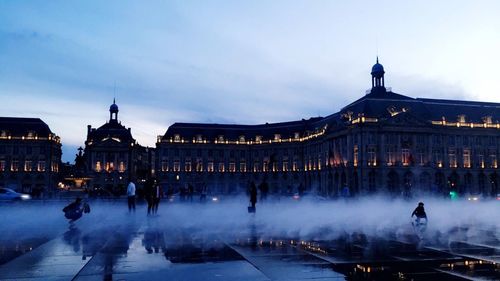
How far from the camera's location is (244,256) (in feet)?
38.3

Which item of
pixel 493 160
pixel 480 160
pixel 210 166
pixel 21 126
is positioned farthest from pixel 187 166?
pixel 493 160

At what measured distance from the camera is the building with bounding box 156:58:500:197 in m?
83.6

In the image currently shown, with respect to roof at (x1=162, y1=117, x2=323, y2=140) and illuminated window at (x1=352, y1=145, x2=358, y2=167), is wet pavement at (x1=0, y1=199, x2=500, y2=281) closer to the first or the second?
illuminated window at (x1=352, y1=145, x2=358, y2=167)

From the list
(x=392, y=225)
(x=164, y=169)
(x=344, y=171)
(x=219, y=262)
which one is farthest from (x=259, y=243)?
(x=164, y=169)

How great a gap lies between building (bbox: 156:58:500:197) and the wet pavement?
54.2 metres

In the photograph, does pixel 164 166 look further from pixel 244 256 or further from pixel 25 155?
pixel 244 256

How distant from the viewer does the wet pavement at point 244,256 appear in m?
9.50

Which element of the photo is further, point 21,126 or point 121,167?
point 121,167

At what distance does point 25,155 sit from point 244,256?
106 m

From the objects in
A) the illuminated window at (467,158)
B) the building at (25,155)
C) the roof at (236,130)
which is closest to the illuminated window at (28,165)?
the building at (25,155)

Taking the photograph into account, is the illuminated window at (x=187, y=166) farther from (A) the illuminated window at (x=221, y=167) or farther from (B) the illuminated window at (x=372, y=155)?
(B) the illuminated window at (x=372, y=155)

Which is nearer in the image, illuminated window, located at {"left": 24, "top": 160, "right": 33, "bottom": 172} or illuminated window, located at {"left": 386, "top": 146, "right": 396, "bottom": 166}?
illuminated window, located at {"left": 386, "top": 146, "right": 396, "bottom": 166}

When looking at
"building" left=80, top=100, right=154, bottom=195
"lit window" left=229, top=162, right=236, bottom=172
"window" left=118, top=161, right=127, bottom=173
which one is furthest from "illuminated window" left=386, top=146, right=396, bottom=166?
"window" left=118, top=161, right=127, bottom=173

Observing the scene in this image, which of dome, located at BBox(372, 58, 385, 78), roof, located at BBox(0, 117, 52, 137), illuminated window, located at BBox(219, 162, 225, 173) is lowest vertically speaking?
illuminated window, located at BBox(219, 162, 225, 173)
